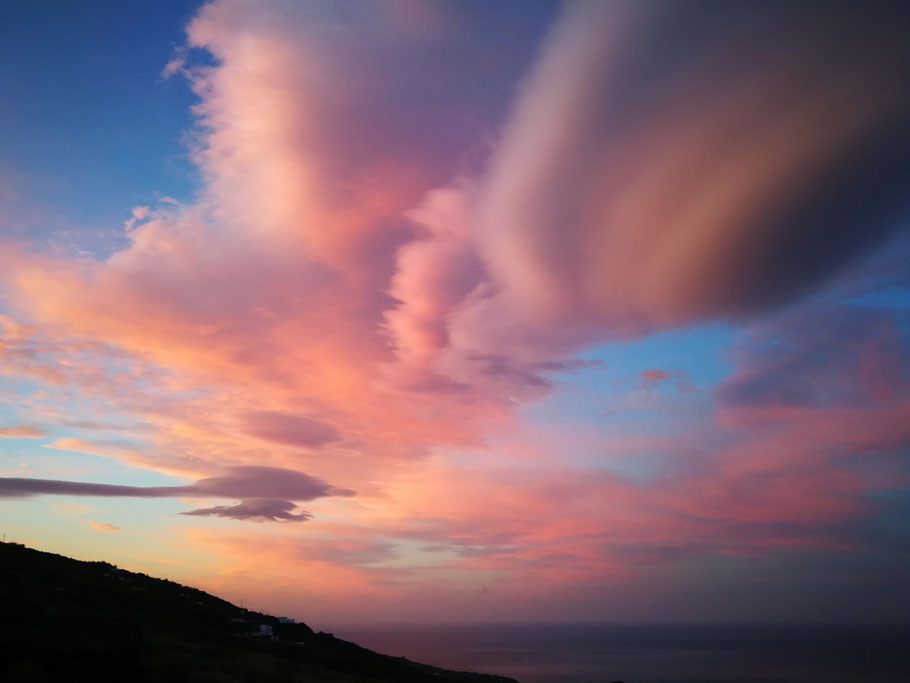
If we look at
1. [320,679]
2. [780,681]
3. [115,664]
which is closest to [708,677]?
[780,681]

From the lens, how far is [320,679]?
3834cm

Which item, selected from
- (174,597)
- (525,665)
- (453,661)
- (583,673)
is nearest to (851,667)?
(583,673)

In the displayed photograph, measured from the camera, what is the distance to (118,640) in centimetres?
3459

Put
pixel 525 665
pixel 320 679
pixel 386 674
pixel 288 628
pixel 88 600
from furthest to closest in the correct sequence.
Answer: pixel 525 665 < pixel 288 628 < pixel 386 674 < pixel 88 600 < pixel 320 679

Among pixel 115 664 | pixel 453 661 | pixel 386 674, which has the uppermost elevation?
pixel 115 664

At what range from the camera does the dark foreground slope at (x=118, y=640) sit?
2814 cm

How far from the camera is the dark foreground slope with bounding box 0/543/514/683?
92.3ft

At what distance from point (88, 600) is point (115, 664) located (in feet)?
68.3

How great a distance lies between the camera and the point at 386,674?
2110 inches

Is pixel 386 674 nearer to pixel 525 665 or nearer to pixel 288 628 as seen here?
pixel 288 628

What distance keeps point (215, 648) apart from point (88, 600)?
13.9 meters

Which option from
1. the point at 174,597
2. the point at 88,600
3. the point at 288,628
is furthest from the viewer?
the point at 288,628

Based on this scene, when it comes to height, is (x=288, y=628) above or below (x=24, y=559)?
below

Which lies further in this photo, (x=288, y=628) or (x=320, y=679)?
(x=288, y=628)
